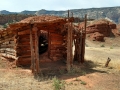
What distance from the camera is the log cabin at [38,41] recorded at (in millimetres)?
13691

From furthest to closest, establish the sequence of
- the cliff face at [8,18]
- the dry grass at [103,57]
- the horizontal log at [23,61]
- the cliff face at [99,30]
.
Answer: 1. the cliff face at [8,18]
2. the cliff face at [99,30]
3. the dry grass at [103,57]
4. the horizontal log at [23,61]

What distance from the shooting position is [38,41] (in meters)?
14.9

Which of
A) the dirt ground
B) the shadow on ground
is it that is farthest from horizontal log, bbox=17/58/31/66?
the shadow on ground

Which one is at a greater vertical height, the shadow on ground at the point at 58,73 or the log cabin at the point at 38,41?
the log cabin at the point at 38,41

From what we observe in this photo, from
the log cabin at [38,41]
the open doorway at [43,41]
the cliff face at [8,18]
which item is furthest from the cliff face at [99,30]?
the log cabin at [38,41]

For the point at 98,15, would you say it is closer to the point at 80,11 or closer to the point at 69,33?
the point at 80,11

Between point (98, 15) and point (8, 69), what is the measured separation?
95.3 m

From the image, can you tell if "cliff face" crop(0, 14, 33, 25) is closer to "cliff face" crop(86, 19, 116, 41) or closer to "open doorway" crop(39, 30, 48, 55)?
"cliff face" crop(86, 19, 116, 41)

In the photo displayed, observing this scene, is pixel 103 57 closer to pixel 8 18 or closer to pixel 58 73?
pixel 58 73

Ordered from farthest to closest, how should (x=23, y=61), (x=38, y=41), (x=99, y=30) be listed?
1. (x=99, y=30)
2. (x=38, y=41)
3. (x=23, y=61)

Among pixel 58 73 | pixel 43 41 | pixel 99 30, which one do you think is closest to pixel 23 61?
pixel 58 73

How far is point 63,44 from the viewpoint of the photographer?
15.9m

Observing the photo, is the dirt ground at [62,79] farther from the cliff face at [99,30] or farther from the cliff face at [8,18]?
the cliff face at [8,18]

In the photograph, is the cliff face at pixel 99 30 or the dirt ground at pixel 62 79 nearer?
the dirt ground at pixel 62 79
